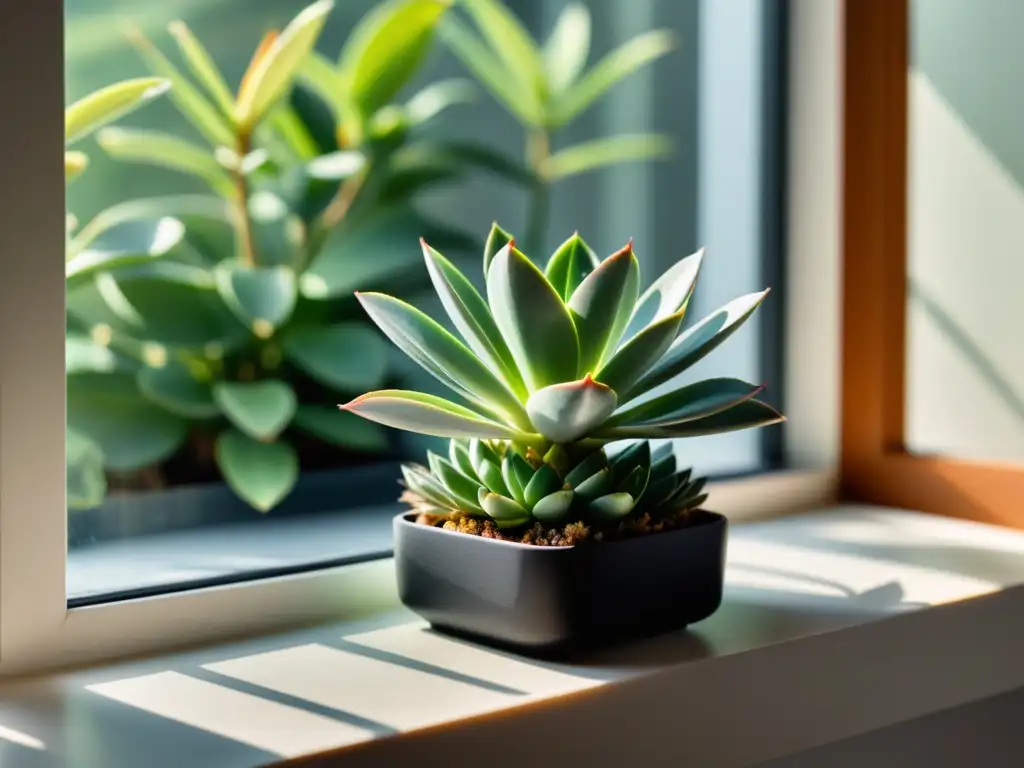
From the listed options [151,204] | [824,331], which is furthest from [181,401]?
[824,331]

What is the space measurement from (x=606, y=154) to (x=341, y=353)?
0.40 meters

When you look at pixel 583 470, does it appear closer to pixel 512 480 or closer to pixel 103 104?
pixel 512 480

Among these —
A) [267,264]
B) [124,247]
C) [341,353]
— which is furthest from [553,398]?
[267,264]

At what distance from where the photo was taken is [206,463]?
1062 millimetres

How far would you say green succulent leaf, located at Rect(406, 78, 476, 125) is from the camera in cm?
122

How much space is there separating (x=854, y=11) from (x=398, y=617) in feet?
2.24

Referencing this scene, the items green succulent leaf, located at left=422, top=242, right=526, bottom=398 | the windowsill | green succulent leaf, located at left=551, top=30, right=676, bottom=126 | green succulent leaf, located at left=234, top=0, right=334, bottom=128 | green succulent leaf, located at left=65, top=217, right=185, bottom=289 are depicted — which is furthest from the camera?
green succulent leaf, located at left=551, top=30, right=676, bottom=126

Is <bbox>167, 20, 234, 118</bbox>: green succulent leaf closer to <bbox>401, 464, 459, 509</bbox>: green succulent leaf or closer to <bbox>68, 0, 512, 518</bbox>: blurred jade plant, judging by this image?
<bbox>68, 0, 512, 518</bbox>: blurred jade plant

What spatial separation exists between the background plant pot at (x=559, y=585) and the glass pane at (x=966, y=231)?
447mm

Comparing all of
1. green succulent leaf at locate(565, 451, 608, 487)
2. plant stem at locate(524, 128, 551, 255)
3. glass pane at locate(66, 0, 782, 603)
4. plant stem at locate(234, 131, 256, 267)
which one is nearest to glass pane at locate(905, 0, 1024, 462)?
glass pane at locate(66, 0, 782, 603)

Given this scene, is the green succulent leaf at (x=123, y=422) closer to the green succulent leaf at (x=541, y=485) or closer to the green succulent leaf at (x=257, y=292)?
the green succulent leaf at (x=257, y=292)

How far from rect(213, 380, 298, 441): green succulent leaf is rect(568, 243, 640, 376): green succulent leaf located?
42 cm

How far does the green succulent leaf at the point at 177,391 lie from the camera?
39.2 inches

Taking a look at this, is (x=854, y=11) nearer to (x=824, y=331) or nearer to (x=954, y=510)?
(x=824, y=331)
